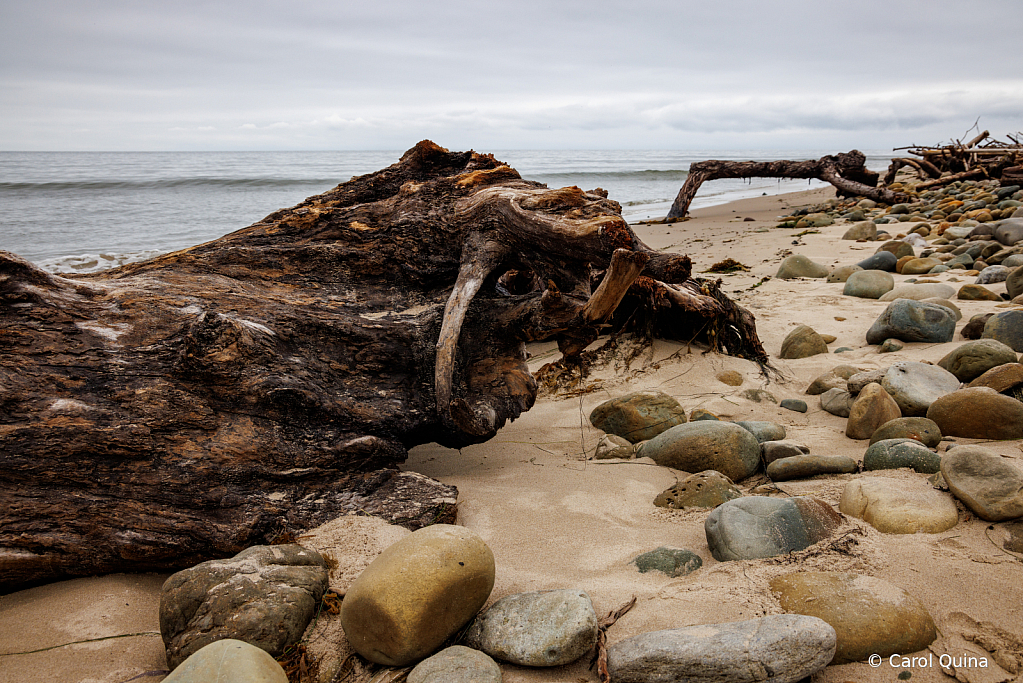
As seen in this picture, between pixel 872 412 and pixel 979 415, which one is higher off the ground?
pixel 979 415

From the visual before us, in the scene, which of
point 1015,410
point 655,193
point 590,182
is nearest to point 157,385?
point 1015,410

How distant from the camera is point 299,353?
287 cm

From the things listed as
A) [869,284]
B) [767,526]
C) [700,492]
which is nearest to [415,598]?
[767,526]

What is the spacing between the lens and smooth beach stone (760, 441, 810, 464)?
303cm

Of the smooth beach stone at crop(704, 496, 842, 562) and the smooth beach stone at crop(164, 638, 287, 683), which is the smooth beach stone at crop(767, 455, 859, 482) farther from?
the smooth beach stone at crop(164, 638, 287, 683)

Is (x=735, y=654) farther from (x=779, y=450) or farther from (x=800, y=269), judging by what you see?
(x=800, y=269)

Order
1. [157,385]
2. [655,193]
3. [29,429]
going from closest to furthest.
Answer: [29,429]
[157,385]
[655,193]

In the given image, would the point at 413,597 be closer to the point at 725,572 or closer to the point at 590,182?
the point at 725,572

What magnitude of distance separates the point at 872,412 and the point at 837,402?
54 centimetres

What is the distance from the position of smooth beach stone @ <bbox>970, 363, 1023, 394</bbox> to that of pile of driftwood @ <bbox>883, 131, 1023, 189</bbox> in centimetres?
1345

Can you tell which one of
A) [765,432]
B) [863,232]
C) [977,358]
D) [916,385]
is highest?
[863,232]

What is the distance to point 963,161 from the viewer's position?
1620 cm

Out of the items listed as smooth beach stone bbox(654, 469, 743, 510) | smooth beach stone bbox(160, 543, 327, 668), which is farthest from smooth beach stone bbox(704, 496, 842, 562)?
smooth beach stone bbox(160, 543, 327, 668)

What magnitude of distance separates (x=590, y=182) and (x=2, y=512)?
85.3 feet
